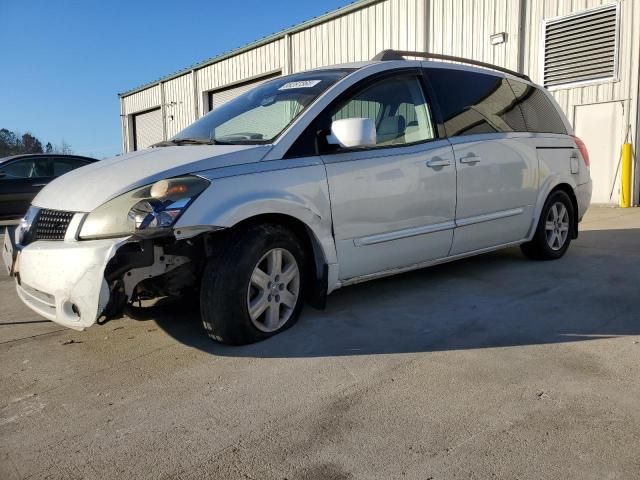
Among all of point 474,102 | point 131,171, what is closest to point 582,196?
point 474,102

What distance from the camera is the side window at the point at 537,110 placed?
5090 millimetres

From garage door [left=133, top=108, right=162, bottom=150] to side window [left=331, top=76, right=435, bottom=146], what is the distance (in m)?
23.4

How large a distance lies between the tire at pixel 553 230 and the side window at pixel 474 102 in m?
0.85

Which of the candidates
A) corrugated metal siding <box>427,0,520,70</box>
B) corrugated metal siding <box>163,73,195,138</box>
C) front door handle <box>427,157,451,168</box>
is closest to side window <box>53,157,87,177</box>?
front door handle <box>427,157,451,168</box>

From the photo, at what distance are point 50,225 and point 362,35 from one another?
13.5 m

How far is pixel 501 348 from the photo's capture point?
3.12m

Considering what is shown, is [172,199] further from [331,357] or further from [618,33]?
[618,33]

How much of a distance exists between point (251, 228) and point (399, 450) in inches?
60.5

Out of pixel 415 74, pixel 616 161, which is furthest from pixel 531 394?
pixel 616 161

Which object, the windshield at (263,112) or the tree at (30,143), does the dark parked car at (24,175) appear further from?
the tree at (30,143)

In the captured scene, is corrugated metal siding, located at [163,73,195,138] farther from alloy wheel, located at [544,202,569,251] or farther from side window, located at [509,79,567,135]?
alloy wheel, located at [544,202,569,251]

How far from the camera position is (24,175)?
32.2ft

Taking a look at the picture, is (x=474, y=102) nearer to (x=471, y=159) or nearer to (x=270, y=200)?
(x=471, y=159)

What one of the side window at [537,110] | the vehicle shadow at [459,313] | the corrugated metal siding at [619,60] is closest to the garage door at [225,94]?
the corrugated metal siding at [619,60]
